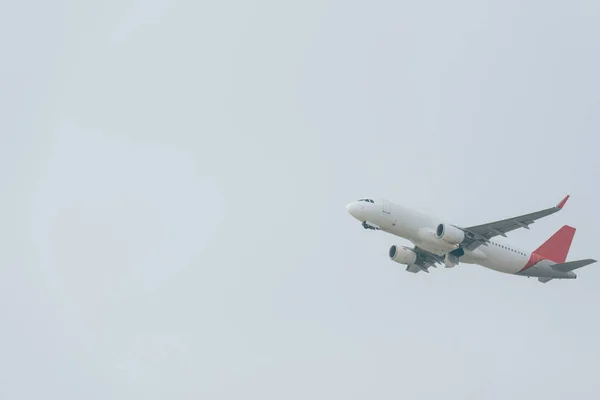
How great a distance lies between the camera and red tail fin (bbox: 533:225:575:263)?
100 meters

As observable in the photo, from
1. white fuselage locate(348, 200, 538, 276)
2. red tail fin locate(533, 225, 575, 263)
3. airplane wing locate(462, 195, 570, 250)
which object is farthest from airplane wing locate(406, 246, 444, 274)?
red tail fin locate(533, 225, 575, 263)

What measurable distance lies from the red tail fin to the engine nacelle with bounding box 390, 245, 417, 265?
38.3ft

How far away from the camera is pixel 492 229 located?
9200cm

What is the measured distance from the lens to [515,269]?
97.8m

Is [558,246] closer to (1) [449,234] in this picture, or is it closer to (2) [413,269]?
(2) [413,269]

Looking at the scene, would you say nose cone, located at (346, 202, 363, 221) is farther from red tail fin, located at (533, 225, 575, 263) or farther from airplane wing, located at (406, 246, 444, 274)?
red tail fin, located at (533, 225, 575, 263)

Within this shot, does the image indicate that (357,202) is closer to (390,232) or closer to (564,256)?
(390,232)

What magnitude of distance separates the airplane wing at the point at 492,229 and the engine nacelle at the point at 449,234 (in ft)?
5.50

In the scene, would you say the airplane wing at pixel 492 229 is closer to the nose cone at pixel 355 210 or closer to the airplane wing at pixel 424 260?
the airplane wing at pixel 424 260

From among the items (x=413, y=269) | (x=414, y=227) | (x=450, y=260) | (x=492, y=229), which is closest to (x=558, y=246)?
(x=492, y=229)

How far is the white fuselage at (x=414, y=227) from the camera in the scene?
89.4 meters

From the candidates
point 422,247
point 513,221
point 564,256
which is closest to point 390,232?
point 422,247

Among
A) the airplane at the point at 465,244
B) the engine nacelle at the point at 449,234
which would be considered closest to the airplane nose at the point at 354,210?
the airplane at the point at 465,244

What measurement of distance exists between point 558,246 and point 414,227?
1877cm
